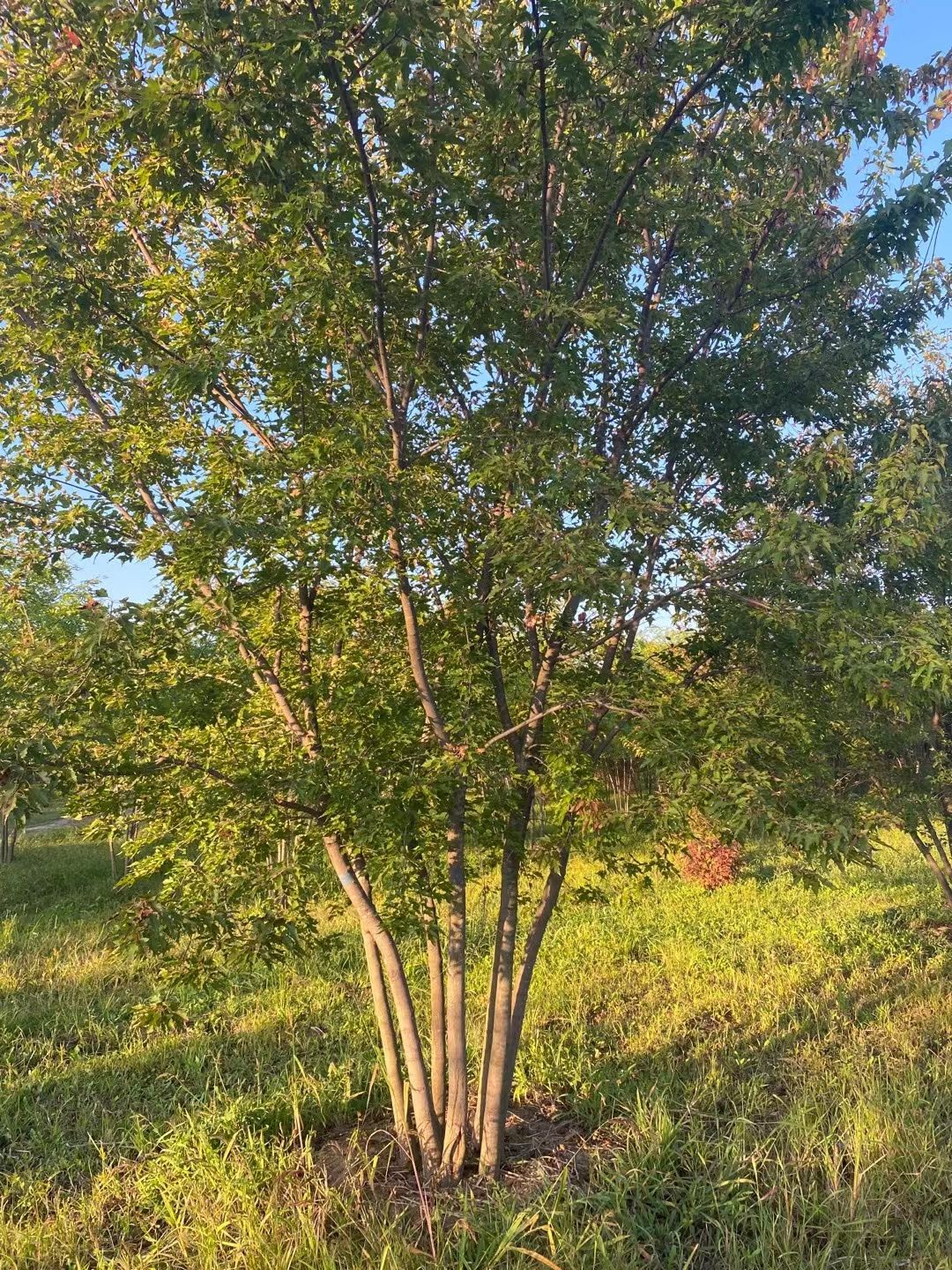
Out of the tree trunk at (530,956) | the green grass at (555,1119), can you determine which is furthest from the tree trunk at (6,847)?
the tree trunk at (530,956)

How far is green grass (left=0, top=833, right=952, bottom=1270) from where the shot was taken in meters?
3.23

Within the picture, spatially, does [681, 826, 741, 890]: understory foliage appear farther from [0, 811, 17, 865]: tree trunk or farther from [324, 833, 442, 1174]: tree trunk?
[0, 811, 17, 865]: tree trunk

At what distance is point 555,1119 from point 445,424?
13.4 ft

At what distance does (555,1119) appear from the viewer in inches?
179

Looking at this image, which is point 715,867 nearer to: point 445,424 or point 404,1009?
point 404,1009

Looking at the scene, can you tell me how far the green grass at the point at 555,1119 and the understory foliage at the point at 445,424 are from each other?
0.71 meters

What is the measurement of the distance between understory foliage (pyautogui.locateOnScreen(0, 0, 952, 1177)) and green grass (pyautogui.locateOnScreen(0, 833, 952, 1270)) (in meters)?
0.71

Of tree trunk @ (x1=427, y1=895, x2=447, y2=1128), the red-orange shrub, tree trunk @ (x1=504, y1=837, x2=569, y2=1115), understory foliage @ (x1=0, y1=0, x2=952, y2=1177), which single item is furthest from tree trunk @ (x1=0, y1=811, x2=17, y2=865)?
tree trunk @ (x1=504, y1=837, x2=569, y2=1115)

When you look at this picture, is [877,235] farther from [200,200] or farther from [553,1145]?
[553,1145]

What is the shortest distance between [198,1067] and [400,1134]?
2094 mm

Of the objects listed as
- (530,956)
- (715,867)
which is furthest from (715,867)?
(530,956)

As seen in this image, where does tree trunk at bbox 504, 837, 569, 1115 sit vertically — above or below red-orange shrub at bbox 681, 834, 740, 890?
above

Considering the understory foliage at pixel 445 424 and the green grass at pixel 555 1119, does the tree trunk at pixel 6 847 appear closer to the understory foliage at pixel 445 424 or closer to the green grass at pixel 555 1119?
the green grass at pixel 555 1119

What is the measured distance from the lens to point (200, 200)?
3.59m
